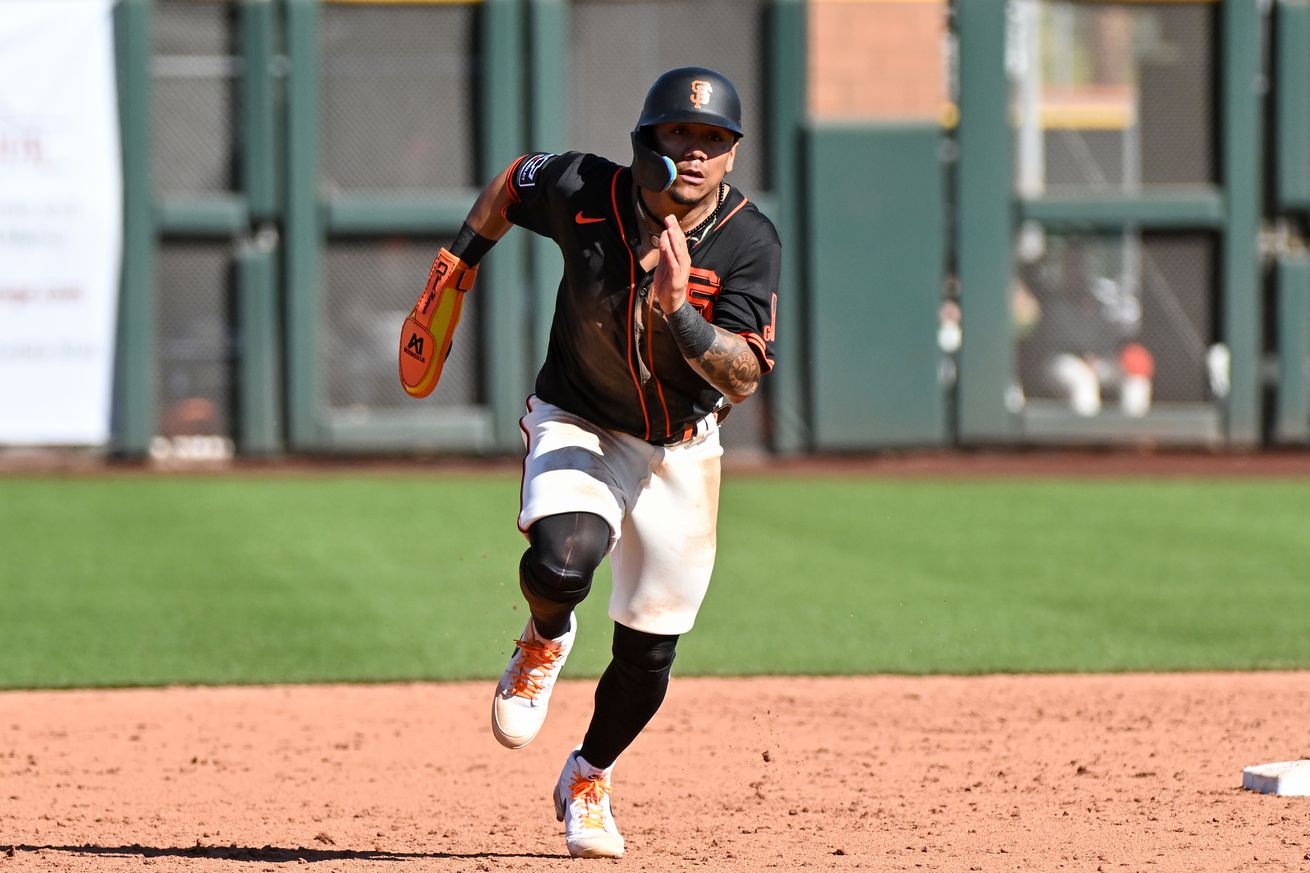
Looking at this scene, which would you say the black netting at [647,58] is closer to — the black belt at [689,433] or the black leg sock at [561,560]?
the black belt at [689,433]

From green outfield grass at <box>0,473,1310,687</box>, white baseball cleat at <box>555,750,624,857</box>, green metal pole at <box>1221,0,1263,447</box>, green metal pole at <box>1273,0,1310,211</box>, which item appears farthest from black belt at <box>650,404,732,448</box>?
green metal pole at <box>1273,0,1310,211</box>

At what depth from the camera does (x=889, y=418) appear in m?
14.9

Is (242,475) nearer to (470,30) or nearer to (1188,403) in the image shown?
(470,30)

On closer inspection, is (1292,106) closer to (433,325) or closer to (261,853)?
(433,325)

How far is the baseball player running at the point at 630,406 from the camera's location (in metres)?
4.48

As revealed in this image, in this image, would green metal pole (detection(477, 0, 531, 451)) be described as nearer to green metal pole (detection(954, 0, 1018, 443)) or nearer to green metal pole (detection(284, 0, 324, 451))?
green metal pole (detection(284, 0, 324, 451))

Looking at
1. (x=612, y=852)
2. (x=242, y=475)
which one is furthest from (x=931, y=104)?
(x=612, y=852)

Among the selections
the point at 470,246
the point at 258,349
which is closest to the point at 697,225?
the point at 470,246

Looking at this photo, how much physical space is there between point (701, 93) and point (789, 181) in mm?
10481

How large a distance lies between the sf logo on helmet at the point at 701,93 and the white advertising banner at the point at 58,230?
1081 cm

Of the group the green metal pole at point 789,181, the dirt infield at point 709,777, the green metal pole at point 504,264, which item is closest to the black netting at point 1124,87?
the green metal pole at point 789,181

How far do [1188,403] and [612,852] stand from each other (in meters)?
11.3

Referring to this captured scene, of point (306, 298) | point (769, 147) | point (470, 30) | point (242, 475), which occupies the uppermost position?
point (470, 30)

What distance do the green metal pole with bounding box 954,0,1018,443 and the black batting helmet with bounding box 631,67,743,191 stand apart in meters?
10.5
